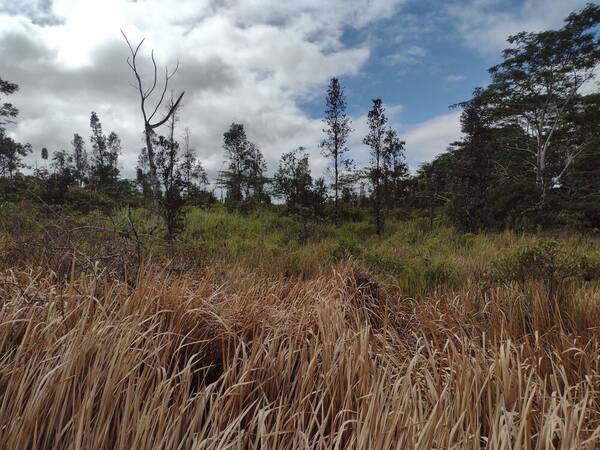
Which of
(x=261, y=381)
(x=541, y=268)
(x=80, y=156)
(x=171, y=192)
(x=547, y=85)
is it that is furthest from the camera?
(x=80, y=156)

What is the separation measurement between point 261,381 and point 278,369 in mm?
112

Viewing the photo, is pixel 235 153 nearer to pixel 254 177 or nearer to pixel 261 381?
pixel 254 177

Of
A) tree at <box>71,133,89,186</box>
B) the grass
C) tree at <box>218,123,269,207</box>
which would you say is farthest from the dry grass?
tree at <box>71,133,89,186</box>

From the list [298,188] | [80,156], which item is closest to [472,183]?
[298,188]

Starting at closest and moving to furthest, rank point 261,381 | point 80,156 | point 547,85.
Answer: point 261,381 < point 547,85 < point 80,156

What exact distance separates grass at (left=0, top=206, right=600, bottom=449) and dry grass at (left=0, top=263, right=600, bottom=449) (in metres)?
0.01

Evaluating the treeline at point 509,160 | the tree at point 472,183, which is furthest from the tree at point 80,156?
the tree at point 472,183

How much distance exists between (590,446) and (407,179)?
2698cm

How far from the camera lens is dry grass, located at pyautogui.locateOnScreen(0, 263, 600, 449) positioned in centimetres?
118

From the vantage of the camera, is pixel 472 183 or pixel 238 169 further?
pixel 238 169

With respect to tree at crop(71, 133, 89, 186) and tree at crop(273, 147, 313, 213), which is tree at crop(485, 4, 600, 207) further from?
tree at crop(71, 133, 89, 186)

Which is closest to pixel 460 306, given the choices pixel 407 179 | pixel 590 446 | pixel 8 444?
pixel 590 446

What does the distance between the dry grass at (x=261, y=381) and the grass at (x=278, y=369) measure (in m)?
0.01

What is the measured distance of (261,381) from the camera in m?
1.77
